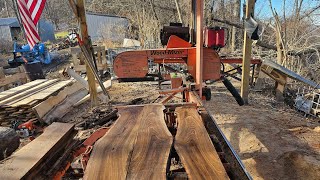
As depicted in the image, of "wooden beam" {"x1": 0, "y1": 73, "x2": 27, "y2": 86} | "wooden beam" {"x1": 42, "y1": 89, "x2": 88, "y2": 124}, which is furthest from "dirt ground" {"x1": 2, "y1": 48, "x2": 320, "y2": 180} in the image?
"wooden beam" {"x1": 0, "y1": 73, "x2": 27, "y2": 86}

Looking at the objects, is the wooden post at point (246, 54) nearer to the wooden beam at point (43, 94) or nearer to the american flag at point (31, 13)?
the american flag at point (31, 13)

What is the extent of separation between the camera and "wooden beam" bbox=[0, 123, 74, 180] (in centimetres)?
Result: 168

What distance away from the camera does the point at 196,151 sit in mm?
1877

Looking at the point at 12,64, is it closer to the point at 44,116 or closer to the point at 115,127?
the point at 44,116

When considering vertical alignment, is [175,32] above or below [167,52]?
above

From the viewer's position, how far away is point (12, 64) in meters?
14.6

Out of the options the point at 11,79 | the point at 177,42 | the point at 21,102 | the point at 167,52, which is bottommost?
the point at 21,102

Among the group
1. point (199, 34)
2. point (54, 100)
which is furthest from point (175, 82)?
point (54, 100)

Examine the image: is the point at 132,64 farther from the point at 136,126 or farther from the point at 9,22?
the point at 9,22

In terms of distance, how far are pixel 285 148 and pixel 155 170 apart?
11.4 feet

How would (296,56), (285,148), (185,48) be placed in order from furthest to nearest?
(296,56), (185,48), (285,148)

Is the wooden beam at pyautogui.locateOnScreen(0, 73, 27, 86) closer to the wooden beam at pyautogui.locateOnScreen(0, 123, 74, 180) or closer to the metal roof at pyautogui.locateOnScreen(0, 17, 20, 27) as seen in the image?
the wooden beam at pyautogui.locateOnScreen(0, 123, 74, 180)

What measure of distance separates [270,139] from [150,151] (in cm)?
349

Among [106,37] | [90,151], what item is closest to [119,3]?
[106,37]
